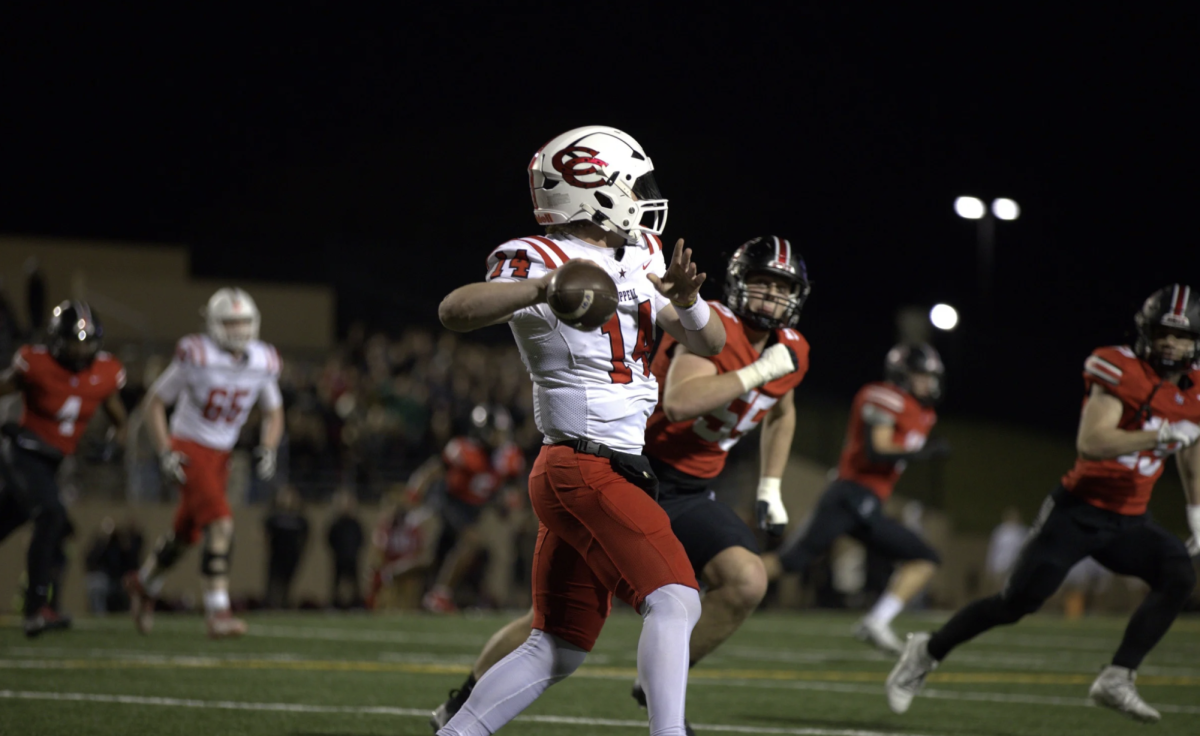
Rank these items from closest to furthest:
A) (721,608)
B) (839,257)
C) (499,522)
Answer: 1. (721,608)
2. (499,522)
3. (839,257)

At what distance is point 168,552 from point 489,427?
5.50m

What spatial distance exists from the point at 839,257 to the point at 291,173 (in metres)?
11.2

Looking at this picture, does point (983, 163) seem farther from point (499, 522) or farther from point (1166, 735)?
point (1166, 735)

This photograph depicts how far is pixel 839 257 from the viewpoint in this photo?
25766mm

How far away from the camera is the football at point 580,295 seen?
3.18 meters

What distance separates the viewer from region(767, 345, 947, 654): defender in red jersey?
917 centimetres

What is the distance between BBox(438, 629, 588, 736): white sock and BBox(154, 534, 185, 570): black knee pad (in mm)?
5441

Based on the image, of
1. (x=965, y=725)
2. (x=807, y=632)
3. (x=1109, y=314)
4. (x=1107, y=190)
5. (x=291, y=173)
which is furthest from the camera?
(x=291, y=173)

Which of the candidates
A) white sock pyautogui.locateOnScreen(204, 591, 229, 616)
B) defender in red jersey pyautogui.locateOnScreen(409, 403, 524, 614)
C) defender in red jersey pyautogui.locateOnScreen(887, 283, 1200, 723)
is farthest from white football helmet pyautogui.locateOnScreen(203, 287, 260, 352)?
defender in red jersey pyautogui.locateOnScreen(409, 403, 524, 614)

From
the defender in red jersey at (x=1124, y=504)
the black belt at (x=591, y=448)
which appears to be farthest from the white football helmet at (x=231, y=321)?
the black belt at (x=591, y=448)

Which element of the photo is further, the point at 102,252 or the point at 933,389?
the point at 102,252

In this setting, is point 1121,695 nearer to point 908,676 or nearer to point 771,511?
point 908,676

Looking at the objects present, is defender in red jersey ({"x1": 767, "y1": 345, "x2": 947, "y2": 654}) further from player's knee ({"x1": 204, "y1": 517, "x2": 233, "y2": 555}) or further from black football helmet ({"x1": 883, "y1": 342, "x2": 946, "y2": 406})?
player's knee ({"x1": 204, "y1": 517, "x2": 233, "y2": 555})

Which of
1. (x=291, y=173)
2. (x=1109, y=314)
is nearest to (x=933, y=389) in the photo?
(x=1109, y=314)
